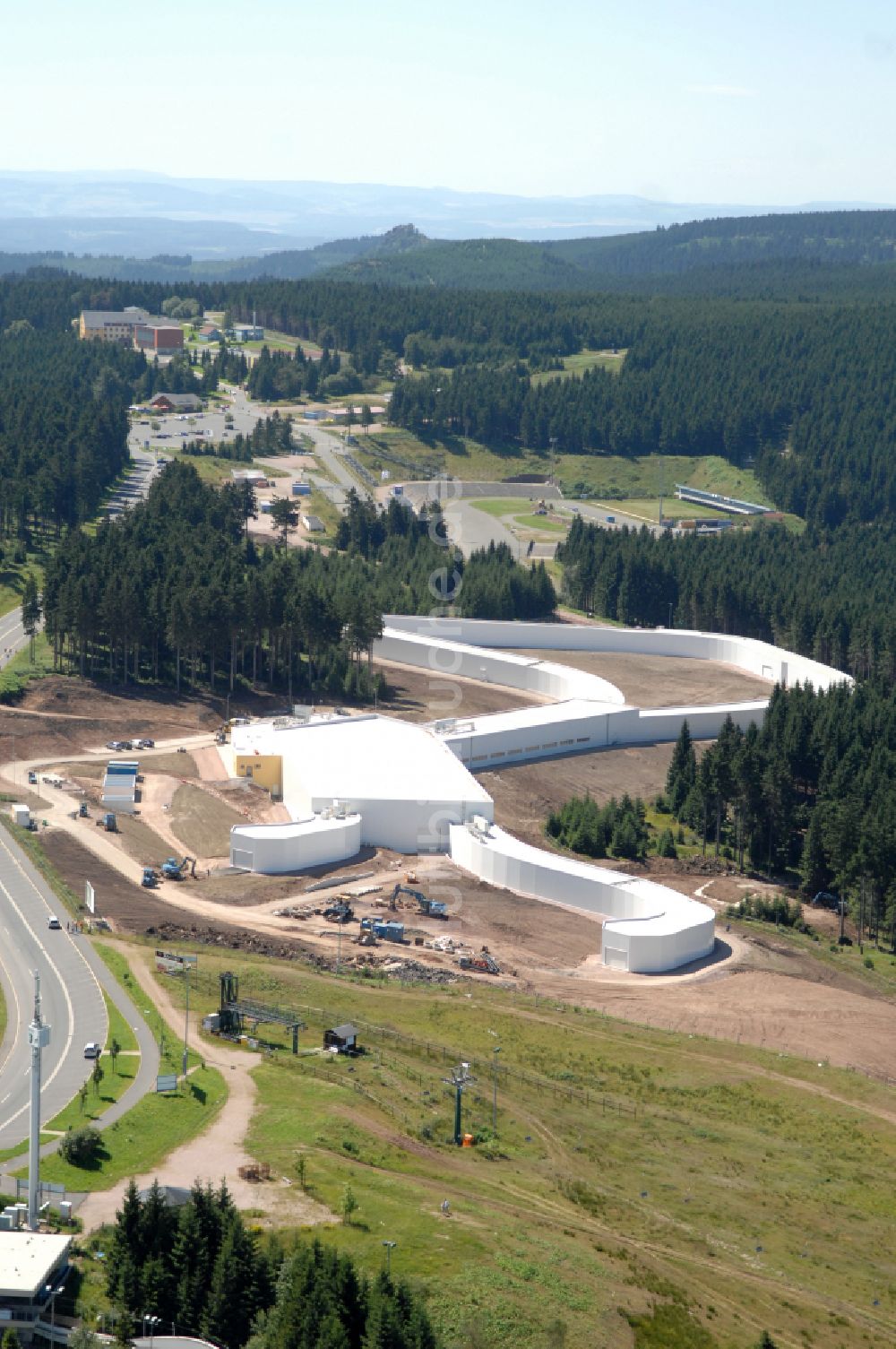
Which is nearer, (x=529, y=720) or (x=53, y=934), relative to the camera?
(x=53, y=934)

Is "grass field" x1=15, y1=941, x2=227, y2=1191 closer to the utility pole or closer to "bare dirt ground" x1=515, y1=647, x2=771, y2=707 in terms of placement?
the utility pole

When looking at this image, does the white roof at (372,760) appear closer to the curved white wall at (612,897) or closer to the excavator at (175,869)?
the curved white wall at (612,897)

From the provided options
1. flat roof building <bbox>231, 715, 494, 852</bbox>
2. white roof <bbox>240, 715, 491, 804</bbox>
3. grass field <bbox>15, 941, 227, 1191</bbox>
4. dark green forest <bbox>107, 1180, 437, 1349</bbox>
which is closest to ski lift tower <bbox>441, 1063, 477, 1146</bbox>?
grass field <bbox>15, 941, 227, 1191</bbox>

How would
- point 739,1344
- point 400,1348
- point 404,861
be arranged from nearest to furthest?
point 400,1348 → point 739,1344 → point 404,861

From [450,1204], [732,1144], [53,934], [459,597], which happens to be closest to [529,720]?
[459,597]

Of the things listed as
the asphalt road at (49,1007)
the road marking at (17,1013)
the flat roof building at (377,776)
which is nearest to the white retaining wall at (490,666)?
the flat roof building at (377,776)

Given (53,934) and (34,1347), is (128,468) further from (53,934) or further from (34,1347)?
(34,1347)

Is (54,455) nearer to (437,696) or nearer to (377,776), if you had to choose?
(437,696)
